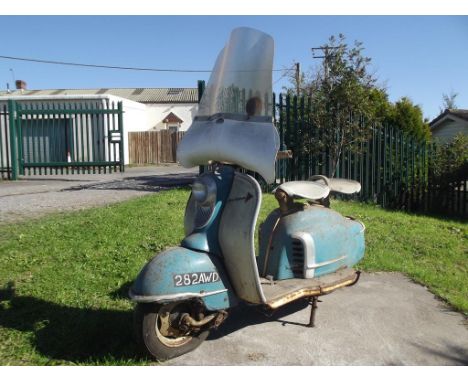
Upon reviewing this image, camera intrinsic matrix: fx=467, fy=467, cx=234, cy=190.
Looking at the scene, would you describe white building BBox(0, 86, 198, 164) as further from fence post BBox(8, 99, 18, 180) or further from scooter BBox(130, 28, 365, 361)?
scooter BBox(130, 28, 365, 361)

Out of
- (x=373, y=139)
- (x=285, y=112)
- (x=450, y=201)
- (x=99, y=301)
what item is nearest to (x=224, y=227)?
(x=99, y=301)

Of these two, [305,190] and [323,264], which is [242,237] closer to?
[305,190]

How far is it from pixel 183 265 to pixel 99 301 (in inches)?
55.7

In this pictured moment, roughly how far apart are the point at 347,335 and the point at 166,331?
1.38 m

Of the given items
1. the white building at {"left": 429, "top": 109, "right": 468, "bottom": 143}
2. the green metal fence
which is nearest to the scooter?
the green metal fence

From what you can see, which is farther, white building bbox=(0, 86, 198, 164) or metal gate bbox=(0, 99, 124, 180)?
white building bbox=(0, 86, 198, 164)

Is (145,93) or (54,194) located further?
(145,93)

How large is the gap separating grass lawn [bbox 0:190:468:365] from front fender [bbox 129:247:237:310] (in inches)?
19.4

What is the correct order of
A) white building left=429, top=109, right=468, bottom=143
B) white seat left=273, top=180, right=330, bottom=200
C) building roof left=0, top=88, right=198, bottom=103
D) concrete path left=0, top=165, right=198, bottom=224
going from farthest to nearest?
building roof left=0, top=88, right=198, bottom=103
white building left=429, top=109, right=468, bottom=143
concrete path left=0, top=165, right=198, bottom=224
white seat left=273, top=180, right=330, bottom=200

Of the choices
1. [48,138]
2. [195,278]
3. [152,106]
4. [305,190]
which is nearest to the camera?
[195,278]

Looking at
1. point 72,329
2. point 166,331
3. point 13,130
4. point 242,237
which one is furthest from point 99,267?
point 13,130

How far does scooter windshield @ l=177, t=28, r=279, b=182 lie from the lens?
3.07 meters

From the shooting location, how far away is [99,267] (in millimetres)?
4738

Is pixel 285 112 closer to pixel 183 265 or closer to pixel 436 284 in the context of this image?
pixel 436 284
